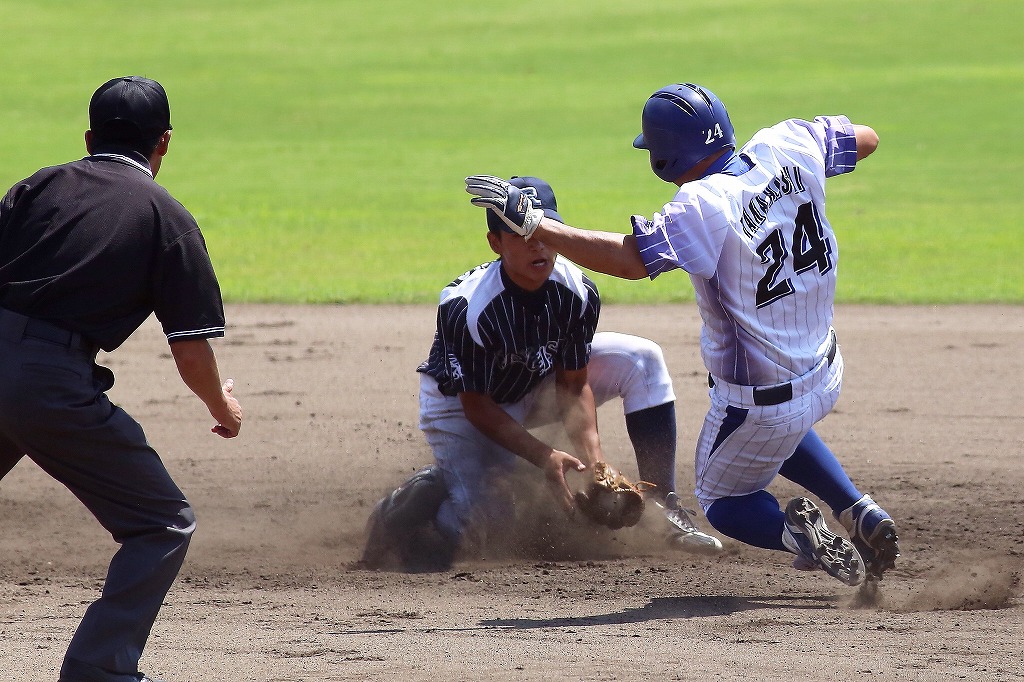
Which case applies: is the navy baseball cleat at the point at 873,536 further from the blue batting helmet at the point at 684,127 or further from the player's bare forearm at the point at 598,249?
the blue batting helmet at the point at 684,127

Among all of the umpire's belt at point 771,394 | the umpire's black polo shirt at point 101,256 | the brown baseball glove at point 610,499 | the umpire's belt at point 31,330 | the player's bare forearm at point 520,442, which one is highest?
the umpire's black polo shirt at point 101,256

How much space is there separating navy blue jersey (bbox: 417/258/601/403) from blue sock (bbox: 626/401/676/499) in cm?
37

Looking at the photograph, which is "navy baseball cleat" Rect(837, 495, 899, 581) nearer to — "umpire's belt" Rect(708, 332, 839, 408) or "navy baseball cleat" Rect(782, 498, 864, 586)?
"navy baseball cleat" Rect(782, 498, 864, 586)

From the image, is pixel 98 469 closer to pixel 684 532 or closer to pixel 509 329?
pixel 509 329

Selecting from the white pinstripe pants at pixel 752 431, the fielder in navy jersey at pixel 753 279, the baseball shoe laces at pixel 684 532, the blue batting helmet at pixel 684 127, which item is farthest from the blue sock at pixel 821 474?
the blue batting helmet at pixel 684 127

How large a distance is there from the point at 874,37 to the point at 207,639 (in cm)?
2629

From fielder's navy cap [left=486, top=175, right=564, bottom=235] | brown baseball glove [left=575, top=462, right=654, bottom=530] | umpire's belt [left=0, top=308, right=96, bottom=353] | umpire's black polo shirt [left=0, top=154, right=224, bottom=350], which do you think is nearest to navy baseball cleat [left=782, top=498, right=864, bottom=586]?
brown baseball glove [left=575, top=462, right=654, bottom=530]

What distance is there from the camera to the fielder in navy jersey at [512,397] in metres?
4.74

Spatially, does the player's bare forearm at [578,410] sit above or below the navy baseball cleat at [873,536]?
above

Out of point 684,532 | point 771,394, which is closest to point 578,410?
point 684,532

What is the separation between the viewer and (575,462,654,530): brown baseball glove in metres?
4.63

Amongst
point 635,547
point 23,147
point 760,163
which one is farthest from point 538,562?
point 23,147

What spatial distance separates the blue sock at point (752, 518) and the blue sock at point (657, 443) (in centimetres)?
78

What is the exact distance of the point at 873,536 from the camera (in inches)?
163
